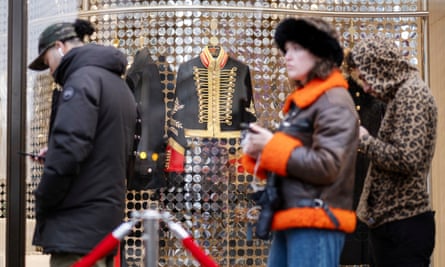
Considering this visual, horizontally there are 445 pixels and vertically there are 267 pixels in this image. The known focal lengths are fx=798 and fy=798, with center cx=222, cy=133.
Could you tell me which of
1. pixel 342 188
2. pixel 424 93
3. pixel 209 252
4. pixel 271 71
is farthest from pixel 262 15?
pixel 342 188

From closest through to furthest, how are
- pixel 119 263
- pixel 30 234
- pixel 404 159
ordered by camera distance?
pixel 404 159, pixel 30 234, pixel 119 263

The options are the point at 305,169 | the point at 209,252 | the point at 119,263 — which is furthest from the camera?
the point at 209,252

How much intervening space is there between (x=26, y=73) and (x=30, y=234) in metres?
0.86

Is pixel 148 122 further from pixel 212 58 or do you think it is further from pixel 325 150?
pixel 325 150

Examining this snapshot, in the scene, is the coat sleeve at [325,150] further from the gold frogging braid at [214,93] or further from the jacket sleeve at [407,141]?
the gold frogging braid at [214,93]

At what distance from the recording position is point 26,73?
14.0 ft

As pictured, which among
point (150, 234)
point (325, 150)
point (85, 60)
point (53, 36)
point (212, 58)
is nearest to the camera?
point (325, 150)

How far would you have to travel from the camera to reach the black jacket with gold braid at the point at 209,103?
5211mm

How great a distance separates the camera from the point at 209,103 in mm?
5223

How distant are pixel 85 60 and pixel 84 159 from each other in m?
0.47

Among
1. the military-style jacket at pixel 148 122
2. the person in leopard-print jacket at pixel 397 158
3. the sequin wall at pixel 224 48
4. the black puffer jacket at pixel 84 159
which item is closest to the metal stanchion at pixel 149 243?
the black puffer jacket at pixel 84 159

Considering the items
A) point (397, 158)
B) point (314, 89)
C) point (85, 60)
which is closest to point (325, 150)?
point (314, 89)

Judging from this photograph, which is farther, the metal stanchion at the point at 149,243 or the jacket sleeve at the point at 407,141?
the jacket sleeve at the point at 407,141

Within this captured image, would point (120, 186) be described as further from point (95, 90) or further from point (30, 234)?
point (30, 234)
